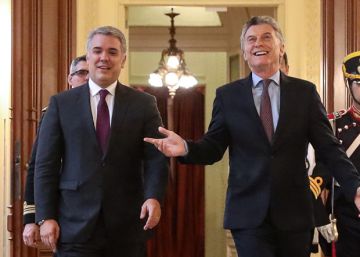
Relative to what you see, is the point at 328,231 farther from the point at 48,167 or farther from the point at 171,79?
the point at 171,79

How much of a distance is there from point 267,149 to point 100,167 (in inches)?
28.2

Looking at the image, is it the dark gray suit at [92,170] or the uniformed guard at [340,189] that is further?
the uniformed guard at [340,189]

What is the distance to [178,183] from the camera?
11750 mm

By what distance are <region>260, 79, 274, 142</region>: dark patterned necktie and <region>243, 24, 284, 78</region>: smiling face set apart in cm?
6

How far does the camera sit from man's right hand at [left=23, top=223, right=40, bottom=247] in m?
3.44

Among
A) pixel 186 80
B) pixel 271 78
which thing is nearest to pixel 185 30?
pixel 186 80

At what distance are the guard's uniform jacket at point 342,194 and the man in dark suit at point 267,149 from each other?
25.8 inches

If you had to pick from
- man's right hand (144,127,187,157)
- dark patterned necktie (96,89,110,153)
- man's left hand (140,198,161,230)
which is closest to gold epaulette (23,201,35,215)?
dark patterned necktie (96,89,110,153)

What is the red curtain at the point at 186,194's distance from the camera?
11.7 metres

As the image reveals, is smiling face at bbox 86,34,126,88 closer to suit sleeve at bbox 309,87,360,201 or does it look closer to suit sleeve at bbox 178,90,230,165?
suit sleeve at bbox 178,90,230,165

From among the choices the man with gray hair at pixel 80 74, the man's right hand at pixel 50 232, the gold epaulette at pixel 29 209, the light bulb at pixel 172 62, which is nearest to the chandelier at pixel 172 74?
the light bulb at pixel 172 62

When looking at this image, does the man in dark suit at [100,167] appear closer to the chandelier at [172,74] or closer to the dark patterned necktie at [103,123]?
the dark patterned necktie at [103,123]

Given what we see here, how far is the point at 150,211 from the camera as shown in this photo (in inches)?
129

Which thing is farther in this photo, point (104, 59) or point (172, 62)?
point (172, 62)
